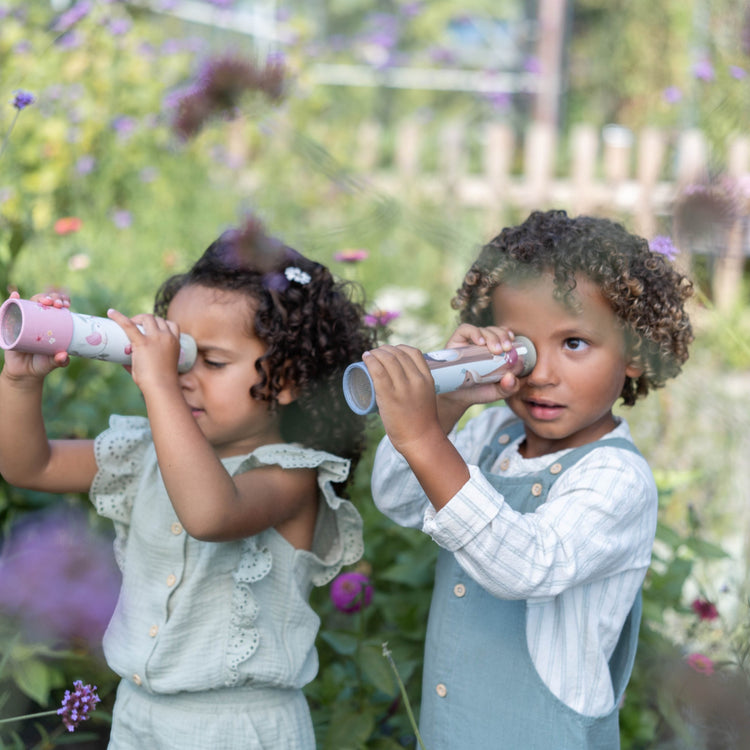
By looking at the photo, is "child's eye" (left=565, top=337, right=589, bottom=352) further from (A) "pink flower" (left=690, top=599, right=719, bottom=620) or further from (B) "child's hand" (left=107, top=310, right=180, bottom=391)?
(A) "pink flower" (left=690, top=599, right=719, bottom=620)

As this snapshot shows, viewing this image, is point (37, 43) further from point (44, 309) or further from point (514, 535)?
point (514, 535)

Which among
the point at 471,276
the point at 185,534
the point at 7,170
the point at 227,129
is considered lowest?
the point at 185,534

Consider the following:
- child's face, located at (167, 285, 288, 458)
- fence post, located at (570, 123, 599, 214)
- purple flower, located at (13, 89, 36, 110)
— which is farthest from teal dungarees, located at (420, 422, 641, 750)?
fence post, located at (570, 123, 599, 214)

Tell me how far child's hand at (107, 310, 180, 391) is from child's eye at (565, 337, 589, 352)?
508 mm

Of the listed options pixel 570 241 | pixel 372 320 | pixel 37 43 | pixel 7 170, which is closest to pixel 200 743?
pixel 372 320

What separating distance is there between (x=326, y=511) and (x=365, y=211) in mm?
3027

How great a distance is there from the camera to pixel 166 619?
135 centimetres

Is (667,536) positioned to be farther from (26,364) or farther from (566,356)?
(26,364)

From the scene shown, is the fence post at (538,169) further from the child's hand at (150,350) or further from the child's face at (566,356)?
the child's hand at (150,350)

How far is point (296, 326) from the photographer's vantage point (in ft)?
4.71

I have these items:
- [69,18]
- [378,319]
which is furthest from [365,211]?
[378,319]

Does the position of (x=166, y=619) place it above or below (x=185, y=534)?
below

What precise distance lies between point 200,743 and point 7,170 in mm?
2457

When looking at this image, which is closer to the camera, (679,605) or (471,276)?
(471,276)
